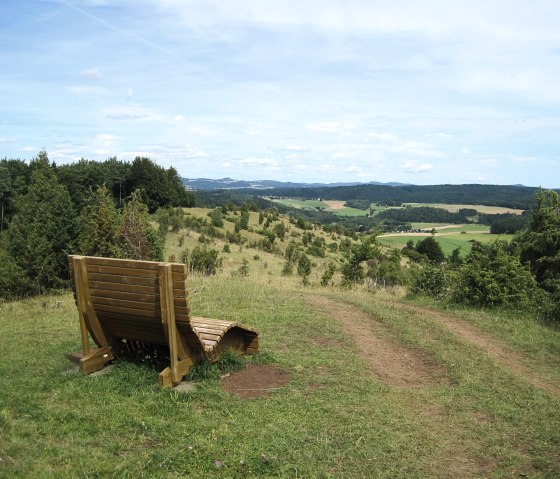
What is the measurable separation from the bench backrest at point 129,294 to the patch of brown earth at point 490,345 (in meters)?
4.56

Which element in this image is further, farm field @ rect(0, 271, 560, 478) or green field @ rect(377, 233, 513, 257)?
green field @ rect(377, 233, 513, 257)

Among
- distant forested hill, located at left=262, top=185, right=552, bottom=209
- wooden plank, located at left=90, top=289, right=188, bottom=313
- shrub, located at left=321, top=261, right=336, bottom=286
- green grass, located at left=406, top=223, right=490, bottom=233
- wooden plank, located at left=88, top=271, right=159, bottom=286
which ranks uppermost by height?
distant forested hill, located at left=262, top=185, right=552, bottom=209

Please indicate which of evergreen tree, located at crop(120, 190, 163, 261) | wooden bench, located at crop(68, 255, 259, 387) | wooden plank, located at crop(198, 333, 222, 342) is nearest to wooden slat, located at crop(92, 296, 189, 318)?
wooden bench, located at crop(68, 255, 259, 387)

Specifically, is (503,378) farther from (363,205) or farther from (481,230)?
(363,205)

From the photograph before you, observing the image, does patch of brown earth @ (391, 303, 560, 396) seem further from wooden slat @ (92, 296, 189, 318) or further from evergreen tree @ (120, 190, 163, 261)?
evergreen tree @ (120, 190, 163, 261)

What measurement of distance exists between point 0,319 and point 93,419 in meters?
6.67

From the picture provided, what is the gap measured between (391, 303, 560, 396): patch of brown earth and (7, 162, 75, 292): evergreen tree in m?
12.3

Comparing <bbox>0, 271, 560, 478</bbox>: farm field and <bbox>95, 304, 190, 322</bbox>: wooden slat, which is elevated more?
<bbox>95, 304, 190, 322</bbox>: wooden slat

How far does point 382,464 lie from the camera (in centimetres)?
408

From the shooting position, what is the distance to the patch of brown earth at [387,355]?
638 cm

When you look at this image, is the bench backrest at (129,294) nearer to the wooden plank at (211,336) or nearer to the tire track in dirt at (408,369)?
the wooden plank at (211,336)

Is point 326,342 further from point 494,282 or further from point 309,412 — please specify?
point 494,282

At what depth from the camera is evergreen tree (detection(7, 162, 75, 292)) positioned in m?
17.4

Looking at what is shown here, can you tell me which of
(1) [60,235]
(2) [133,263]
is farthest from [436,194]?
(2) [133,263]
